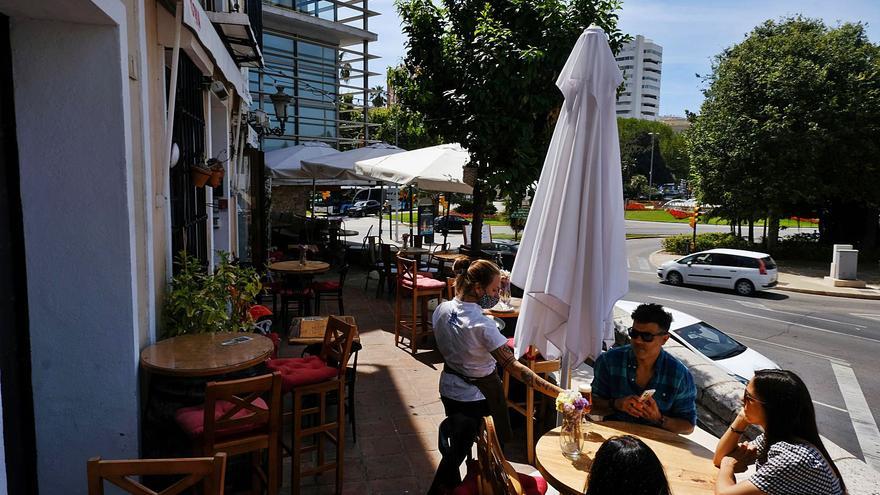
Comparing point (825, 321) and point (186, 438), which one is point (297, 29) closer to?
point (825, 321)

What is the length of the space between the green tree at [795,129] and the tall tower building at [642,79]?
5403 inches

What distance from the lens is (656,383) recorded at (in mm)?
3240

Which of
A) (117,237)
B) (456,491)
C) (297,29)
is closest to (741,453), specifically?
(456,491)

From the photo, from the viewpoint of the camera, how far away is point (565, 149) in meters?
3.40

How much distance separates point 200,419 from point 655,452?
2.45 meters

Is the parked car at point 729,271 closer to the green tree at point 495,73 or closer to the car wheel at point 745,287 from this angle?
the car wheel at point 745,287

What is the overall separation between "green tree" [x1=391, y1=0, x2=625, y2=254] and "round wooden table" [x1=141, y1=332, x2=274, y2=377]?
561cm

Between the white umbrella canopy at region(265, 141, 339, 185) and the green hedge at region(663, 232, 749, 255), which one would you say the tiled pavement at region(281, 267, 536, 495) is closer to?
the white umbrella canopy at region(265, 141, 339, 185)

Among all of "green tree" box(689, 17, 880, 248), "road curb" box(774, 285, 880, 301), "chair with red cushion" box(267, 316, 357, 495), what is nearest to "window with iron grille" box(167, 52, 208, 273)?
"chair with red cushion" box(267, 316, 357, 495)

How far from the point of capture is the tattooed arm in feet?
10.8

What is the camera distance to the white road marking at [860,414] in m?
6.23

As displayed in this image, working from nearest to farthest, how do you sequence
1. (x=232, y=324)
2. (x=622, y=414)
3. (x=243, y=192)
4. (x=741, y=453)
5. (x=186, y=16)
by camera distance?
1. (x=741, y=453)
2. (x=622, y=414)
3. (x=186, y=16)
4. (x=232, y=324)
5. (x=243, y=192)

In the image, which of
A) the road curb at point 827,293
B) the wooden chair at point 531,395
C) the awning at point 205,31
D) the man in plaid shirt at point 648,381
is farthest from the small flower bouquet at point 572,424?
the road curb at point 827,293

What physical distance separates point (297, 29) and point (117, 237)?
19890 mm
